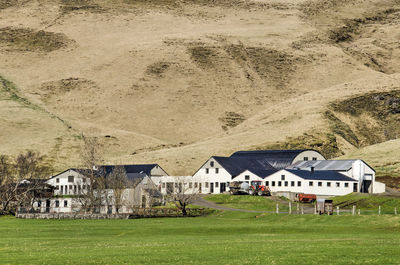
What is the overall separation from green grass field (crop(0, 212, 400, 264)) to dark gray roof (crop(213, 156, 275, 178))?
201ft

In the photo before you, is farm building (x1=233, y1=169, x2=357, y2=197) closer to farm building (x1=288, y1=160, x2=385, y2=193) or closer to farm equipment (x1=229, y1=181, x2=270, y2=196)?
farm building (x1=288, y1=160, x2=385, y2=193)

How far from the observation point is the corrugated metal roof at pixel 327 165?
117 meters

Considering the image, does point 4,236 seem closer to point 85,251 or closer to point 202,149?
point 85,251

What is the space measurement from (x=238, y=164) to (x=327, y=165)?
1771cm

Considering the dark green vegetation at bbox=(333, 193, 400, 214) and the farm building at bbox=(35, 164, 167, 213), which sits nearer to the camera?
the dark green vegetation at bbox=(333, 193, 400, 214)

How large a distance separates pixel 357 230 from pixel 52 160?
414 feet

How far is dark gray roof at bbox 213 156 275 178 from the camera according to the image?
125375mm

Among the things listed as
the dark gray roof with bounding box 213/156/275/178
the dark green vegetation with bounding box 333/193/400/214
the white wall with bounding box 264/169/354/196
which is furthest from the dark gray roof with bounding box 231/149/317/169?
the dark green vegetation with bounding box 333/193/400/214

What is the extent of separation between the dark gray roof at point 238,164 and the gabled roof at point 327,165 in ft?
20.7

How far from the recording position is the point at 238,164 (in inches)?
5094

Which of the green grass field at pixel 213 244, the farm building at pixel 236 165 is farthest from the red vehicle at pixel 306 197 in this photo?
the green grass field at pixel 213 244

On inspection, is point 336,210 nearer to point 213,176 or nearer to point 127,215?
point 127,215

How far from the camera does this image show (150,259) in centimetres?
3291

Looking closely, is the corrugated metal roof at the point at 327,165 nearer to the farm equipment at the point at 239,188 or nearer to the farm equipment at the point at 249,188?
the farm equipment at the point at 249,188
